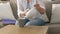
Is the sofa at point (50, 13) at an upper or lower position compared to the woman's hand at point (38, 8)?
lower

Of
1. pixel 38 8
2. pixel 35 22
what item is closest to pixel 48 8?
pixel 38 8

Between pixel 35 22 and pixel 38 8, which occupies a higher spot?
pixel 38 8

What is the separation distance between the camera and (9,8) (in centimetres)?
269

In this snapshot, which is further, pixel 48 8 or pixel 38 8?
pixel 48 8

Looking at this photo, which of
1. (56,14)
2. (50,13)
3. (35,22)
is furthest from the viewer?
(50,13)

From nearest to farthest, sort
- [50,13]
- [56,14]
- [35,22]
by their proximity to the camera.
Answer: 1. [35,22]
2. [56,14]
3. [50,13]

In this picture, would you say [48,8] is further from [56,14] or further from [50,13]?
[56,14]

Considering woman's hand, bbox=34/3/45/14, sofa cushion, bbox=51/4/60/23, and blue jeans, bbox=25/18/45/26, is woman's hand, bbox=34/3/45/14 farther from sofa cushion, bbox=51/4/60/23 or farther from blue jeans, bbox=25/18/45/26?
sofa cushion, bbox=51/4/60/23

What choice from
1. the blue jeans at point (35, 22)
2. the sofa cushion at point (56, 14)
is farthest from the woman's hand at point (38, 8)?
the sofa cushion at point (56, 14)

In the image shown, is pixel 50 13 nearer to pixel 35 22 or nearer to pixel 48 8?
pixel 48 8

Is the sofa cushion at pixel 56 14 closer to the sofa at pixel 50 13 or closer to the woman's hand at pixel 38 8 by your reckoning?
the sofa at pixel 50 13

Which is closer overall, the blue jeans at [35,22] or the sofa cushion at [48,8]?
the blue jeans at [35,22]

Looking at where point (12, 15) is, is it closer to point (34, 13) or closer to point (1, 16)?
point (1, 16)

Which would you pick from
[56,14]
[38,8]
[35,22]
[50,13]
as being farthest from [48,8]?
[35,22]
